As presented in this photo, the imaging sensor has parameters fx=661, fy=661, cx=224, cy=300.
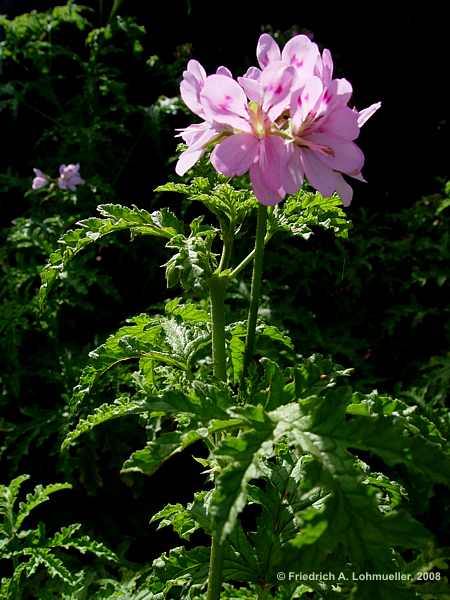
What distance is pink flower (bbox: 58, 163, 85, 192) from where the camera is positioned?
3.35 metres

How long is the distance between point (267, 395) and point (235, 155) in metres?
0.38

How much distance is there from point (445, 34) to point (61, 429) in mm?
3504

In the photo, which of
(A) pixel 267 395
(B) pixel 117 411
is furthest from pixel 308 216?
(B) pixel 117 411

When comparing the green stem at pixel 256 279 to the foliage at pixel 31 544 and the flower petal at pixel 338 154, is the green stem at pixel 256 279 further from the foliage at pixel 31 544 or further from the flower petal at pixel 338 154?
the foliage at pixel 31 544

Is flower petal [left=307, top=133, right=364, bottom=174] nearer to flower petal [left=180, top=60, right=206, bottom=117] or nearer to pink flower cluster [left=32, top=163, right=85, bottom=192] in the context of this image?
flower petal [left=180, top=60, right=206, bottom=117]

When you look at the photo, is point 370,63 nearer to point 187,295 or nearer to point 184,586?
point 187,295

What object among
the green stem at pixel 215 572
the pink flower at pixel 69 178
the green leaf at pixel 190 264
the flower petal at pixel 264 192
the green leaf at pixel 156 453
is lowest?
the green stem at pixel 215 572

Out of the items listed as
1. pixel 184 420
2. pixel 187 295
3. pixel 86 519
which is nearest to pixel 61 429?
pixel 86 519

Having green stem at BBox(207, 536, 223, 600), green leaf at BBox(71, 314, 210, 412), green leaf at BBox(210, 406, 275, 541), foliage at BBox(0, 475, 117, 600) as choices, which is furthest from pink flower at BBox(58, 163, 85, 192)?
green leaf at BBox(210, 406, 275, 541)

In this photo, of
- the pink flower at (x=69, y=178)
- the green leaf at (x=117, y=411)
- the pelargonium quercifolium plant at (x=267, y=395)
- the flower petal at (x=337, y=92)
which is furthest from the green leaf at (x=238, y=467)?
the pink flower at (x=69, y=178)

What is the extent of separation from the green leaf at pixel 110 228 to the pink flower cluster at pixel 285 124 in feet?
0.66

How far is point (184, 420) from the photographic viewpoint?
1188 mm

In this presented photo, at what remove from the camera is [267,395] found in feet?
3.41

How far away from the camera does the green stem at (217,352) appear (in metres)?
1.17
